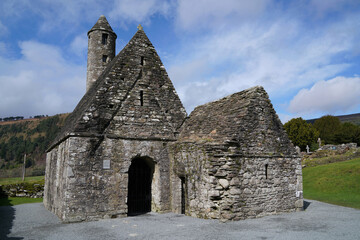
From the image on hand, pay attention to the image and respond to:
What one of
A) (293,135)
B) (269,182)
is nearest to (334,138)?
(293,135)

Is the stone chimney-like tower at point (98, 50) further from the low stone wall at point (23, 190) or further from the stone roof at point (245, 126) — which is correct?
the stone roof at point (245, 126)

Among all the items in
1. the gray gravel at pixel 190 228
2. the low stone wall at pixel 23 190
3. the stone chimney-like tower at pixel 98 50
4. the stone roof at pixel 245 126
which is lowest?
the low stone wall at pixel 23 190

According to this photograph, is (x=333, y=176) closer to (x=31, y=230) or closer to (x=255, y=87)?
(x=255, y=87)

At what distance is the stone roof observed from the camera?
35.4ft

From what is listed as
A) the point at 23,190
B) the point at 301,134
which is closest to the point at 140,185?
the point at 23,190

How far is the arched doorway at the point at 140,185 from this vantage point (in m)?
12.8

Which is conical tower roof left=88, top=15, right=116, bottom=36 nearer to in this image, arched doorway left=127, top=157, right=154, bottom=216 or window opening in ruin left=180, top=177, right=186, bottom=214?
arched doorway left=127, top=157, right=154, bottom=216

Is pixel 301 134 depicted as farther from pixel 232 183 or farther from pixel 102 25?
pixel 232 183

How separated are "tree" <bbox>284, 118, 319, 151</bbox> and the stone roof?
134 ft

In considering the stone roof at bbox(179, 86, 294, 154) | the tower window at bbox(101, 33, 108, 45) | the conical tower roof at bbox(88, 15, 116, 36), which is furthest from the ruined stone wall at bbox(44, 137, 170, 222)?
the conical tower roof at bbox(88, 15, 116, 36)

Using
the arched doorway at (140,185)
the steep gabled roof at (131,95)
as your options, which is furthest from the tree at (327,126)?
the arched doorway at (140,185)

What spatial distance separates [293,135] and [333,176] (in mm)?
31740

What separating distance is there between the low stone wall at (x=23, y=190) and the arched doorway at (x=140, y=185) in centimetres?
1262

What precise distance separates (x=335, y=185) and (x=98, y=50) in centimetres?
2015
